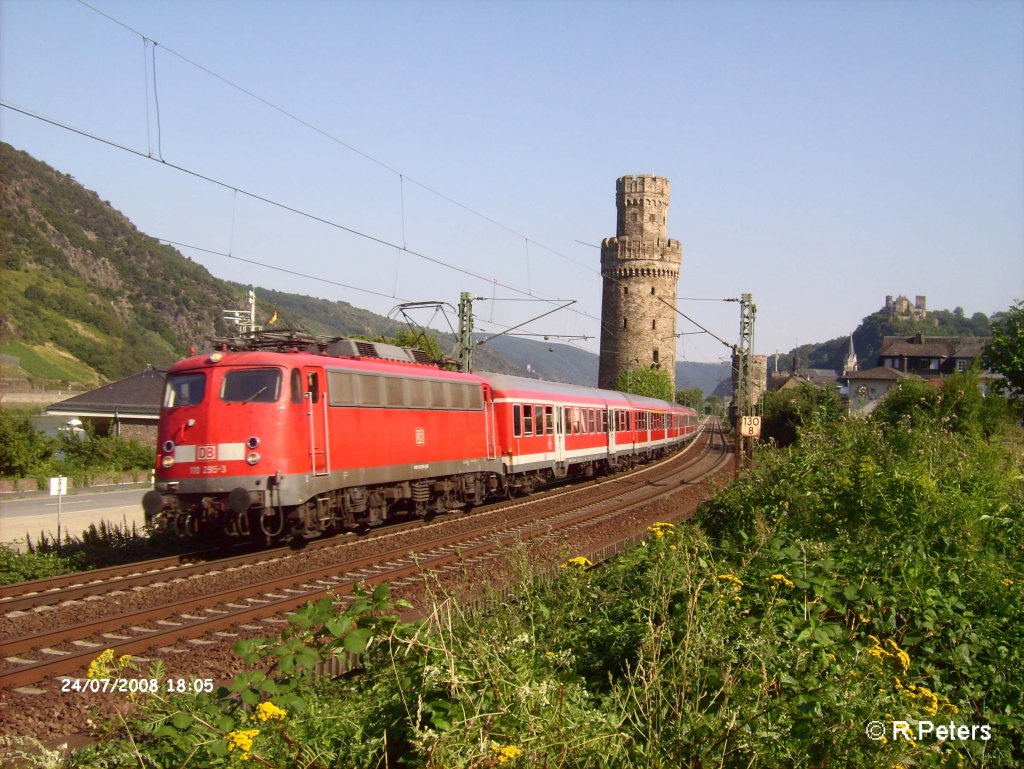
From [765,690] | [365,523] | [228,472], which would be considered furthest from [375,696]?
[365,523]

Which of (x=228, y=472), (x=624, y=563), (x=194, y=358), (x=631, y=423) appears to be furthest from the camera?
(x=631, y=423)

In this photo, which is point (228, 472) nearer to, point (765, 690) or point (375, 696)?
point (375, 696)

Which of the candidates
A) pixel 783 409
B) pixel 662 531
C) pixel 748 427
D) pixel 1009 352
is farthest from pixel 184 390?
pixel 783 409

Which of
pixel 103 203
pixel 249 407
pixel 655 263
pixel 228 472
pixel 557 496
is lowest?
pixel 557 496

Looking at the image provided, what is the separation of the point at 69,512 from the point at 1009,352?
116ft

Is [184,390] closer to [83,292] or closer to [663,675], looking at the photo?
[663,675]

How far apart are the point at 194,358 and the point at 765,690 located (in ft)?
38.4

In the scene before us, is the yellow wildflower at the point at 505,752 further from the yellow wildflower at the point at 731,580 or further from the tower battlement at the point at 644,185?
the tower battlement at the point at 644,185

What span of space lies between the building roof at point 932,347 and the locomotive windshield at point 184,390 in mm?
80933

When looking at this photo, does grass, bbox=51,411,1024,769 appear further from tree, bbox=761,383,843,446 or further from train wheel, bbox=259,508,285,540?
tree, bbox=761,383,843,446

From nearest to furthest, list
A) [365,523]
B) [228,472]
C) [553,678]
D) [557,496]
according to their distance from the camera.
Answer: [553,678]
[228,472]
[365,523]
[557,496]

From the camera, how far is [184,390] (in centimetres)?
1374

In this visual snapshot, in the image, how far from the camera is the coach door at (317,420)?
45.2ft

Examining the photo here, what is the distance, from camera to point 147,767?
456 cm
